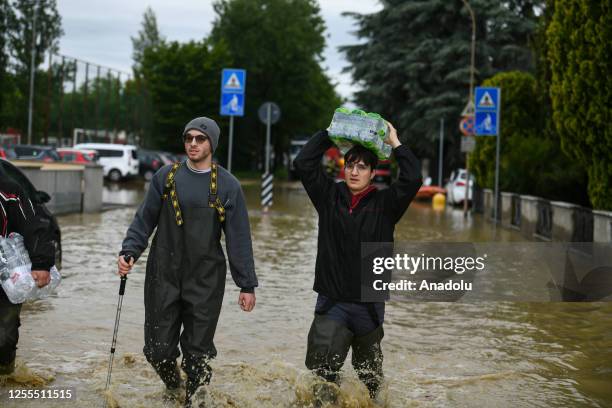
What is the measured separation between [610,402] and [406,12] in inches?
1660

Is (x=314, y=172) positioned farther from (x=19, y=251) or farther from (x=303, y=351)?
(x=303, y=351)

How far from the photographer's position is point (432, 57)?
1829 inches

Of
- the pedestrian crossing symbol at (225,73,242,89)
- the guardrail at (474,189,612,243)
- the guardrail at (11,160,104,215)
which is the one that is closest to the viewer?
the guardrail at (474,189,612,243)

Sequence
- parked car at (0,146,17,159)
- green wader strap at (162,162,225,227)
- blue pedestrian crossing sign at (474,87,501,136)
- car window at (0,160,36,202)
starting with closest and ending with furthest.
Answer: green wader strap at (162,162,225,227)
car window at (0,160,36,202)
blue pedestrian crossing sign at (474,87,501,136)
parked car at (0,146,17,159)

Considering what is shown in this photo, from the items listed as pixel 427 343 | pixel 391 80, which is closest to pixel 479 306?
pixel 427 343

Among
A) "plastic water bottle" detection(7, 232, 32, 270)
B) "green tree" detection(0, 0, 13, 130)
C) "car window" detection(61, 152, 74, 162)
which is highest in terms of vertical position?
"green tree" detection(0, 0, 13, 130)

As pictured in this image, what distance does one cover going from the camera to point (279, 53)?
69.6m

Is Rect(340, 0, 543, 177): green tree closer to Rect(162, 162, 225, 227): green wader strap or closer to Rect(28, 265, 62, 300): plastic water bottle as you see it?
Rect(28, 265, 62, 300): plastic water bottle

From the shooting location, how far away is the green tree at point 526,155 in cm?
2417

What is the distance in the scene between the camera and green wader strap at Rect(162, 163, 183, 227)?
5.78m

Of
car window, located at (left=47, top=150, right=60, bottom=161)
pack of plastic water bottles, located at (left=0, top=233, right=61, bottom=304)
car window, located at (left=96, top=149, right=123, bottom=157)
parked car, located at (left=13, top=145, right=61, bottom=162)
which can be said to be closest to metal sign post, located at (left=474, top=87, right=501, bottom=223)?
parked car, located at (left=13, top=145, right=61, bottom=162)

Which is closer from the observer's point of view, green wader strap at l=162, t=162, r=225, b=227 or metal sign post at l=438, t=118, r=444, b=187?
green wader strap at l=162, t=162, r=225, b=227

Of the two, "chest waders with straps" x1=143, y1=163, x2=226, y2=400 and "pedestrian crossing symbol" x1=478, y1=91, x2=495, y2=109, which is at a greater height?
"pedestrian crossing symbol" x1=478, y1=91, x2=495, y2=109

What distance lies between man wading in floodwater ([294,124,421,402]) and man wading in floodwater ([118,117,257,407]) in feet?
1.65
